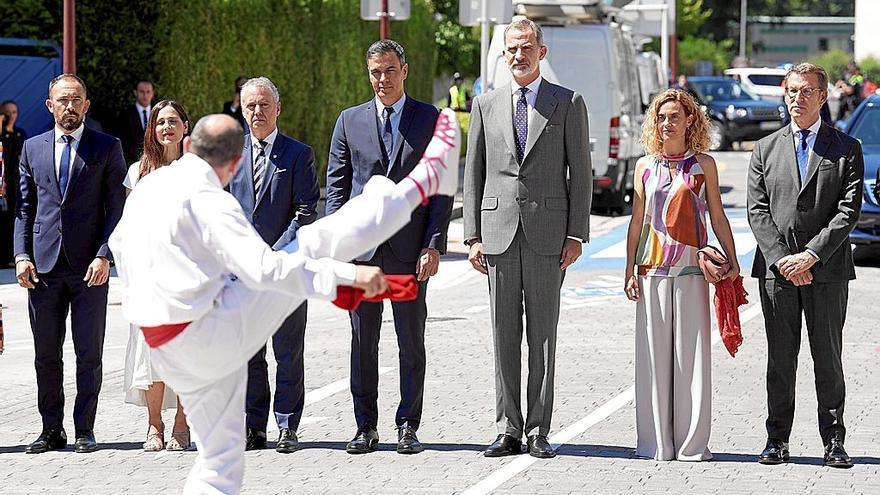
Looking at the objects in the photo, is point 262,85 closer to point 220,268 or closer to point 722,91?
point 220,268

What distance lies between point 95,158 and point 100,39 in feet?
41.8

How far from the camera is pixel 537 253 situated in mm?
8359

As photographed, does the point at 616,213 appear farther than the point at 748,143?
No

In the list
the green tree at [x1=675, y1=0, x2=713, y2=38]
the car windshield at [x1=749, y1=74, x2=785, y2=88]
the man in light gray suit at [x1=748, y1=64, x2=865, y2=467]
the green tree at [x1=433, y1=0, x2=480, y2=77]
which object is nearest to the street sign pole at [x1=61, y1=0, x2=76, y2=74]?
the man in light gray suit at [x1=748, y1=64, x2=865, y2=467]

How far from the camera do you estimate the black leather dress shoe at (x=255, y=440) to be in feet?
28.4

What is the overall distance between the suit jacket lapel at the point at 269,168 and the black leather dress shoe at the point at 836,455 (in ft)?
10.5

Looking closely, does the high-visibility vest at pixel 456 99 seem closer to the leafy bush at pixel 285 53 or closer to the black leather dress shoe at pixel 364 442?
the leafy bush at pixel 285 53

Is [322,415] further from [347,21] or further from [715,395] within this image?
[347,21]

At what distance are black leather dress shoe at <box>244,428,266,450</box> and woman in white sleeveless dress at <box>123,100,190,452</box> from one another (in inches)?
13.4

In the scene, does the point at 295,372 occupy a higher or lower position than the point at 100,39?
lower

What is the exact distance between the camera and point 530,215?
8.34 m

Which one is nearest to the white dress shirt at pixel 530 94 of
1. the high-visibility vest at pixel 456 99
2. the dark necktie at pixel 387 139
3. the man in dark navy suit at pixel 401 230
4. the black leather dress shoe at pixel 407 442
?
the man in dark navy suit at pixel 401 230

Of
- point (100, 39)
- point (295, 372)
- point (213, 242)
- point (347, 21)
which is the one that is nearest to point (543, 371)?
point (295, 372)

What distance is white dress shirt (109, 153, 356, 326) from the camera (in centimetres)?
548
